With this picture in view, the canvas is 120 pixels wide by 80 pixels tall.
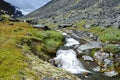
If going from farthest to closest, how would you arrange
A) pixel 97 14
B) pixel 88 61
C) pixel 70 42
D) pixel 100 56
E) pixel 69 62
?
pixel 97 14 < pixel 70 42 < pixel 100 56 < pixel 69 62 < pixel 88 61

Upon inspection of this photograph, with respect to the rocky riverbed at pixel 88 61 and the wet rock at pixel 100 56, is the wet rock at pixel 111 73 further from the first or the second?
the wet rock at pixel 100 56

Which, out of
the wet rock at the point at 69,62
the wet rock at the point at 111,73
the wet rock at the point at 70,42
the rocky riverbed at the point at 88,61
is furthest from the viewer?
the wet rock at the point at 70,42

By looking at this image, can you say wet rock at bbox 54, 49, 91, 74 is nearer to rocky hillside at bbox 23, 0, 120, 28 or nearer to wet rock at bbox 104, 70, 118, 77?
wet rock at bbox 104, 70, 118, 77

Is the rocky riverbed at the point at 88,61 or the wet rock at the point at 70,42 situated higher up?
the wet rock at the point at 70,42

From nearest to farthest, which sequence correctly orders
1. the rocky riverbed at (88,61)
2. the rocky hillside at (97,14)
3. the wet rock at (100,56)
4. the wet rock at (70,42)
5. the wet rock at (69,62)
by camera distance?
the rocky riverbed at (88,61)
the wet rock at (69,62)
the wet rock at (100,56)
the wet rock at (70,42)
the rocky hillside at (97,14)

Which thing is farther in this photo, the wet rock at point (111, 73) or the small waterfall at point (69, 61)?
the small waterfall at point (69, 61)

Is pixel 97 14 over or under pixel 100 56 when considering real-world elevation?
over

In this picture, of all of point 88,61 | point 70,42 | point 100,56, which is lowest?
point 88,61

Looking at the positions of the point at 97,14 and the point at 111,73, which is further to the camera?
the point at 97,14

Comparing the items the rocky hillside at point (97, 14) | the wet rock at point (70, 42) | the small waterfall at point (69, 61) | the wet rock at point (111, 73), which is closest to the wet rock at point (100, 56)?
the small waterfall at point (69, 61)

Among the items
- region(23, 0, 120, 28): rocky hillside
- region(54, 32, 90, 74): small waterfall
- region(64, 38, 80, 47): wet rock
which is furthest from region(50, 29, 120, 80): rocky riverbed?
region(23, 0, 120, 28): rocky hillside

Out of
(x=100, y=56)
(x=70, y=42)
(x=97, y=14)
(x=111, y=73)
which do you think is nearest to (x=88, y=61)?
(x=100, y=56)

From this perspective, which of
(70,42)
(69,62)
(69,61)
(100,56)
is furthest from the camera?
(70,42)

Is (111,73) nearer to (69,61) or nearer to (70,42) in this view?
(69,61)
